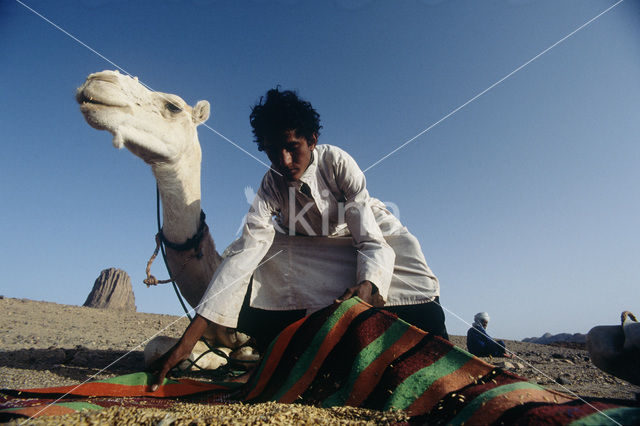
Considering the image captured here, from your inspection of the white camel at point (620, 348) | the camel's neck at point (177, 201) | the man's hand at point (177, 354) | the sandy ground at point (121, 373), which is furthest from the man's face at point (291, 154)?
the white camel at point (620, 348)

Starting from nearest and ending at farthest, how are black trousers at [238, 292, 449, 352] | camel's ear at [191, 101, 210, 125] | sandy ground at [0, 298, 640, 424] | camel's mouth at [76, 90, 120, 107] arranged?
sandy ground at [0, 298, 640, 424]
camel's mouth at [76, 90, 120, 107]
black trousers at [238, 292, 449, 352]
camel's ear at [191, 101, 210, 125]

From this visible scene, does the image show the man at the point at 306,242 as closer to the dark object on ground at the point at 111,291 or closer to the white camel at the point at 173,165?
the white camel at the point at 173,165

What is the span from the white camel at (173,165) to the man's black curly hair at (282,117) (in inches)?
23.4

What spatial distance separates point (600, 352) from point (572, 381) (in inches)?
67.7

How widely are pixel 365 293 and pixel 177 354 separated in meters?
1.00

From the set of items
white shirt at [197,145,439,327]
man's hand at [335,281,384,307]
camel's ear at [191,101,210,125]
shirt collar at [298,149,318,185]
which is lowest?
man's hand at [335,281,384,307]

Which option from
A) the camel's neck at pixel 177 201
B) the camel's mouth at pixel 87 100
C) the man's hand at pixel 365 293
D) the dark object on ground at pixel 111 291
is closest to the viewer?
the man's hand at pixel 365 293

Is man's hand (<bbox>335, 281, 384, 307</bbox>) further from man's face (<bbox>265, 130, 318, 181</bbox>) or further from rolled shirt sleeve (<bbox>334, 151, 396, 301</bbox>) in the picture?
man's face (<bbox>265, 130, 318, 181</bbox>)

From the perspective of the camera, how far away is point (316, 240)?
2.77m

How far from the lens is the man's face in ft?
8.29

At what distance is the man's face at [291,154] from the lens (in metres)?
2.53

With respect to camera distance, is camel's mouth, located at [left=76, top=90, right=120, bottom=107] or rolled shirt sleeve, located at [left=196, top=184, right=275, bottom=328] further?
camel's mouth, located at [left=76, top=90, right=120, bottom=107]

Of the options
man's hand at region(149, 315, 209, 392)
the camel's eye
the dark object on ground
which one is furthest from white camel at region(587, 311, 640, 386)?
the dark object on ground

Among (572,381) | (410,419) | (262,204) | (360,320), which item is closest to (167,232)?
(262,204)
